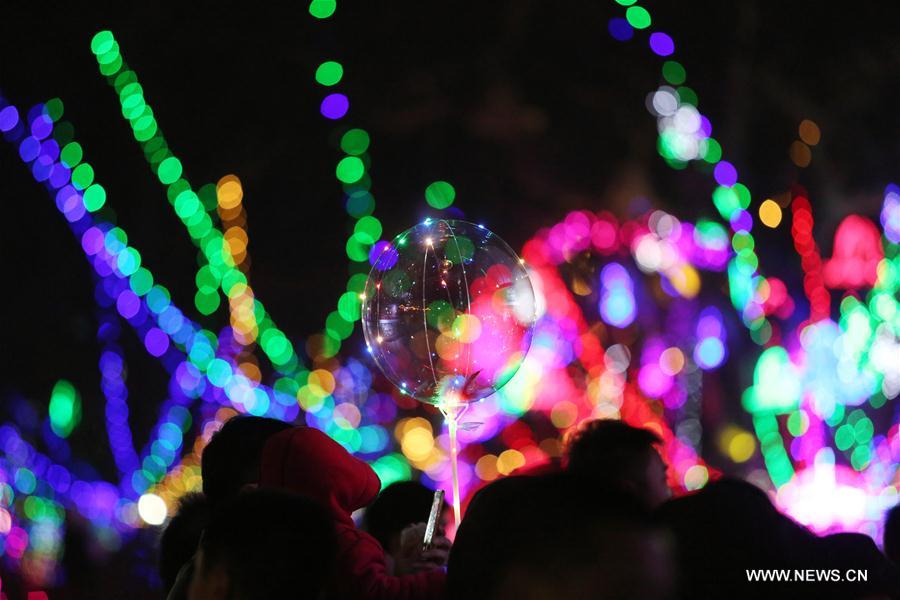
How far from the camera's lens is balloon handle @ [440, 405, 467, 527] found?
243cm

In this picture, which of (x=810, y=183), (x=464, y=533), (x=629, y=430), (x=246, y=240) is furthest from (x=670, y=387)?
(x=464, y=533)

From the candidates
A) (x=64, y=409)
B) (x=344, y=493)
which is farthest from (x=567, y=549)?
(x=64, y=409)

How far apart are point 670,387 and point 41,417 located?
9.30 m

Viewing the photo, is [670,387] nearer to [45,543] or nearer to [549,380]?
[549,380]

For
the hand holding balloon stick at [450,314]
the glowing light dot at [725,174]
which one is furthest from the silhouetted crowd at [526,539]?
the glowing light dot at [725,174]

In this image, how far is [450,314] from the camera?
2.72 metres

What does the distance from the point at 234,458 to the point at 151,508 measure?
578 inches

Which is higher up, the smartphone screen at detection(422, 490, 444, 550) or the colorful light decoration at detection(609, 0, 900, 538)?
the colorful light decoration at detection(609, 0, 900, 538)

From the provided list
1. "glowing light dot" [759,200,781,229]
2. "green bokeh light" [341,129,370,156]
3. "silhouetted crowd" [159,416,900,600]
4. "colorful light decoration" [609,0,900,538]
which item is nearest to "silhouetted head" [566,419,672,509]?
"silhouetted crowd" [159,416,900,600]

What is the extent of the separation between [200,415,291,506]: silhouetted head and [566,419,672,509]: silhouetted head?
912 mm

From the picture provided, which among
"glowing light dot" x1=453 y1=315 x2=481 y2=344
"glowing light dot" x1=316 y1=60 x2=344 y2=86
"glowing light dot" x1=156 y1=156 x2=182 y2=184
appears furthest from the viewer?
"glowing light dot" x1=156 y1=156 x2=182 y2=184

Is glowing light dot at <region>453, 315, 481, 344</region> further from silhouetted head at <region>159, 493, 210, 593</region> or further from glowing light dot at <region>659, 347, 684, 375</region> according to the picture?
glowing light dot at <region>659, 347, 684, 375</region>

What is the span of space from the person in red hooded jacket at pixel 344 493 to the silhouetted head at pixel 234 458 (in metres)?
0.38

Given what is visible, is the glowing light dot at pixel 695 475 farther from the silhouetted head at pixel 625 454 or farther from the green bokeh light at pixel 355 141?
the silhouetted head at pixel 625 454
